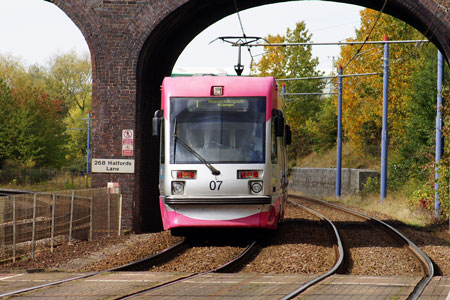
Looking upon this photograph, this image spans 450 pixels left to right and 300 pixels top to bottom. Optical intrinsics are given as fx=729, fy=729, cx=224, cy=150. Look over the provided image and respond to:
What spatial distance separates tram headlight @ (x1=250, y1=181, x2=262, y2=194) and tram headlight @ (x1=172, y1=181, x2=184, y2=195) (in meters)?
1.30

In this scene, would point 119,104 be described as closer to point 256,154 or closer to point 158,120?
point 158,120

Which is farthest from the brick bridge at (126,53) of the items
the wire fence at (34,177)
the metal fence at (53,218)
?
the wire fence at (34,177)

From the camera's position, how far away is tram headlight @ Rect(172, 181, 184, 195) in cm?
1359

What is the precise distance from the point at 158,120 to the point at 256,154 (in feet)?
6.70

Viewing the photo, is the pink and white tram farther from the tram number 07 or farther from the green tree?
the green tree

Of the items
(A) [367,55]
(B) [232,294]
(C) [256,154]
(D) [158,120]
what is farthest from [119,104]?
(A) [367,55]

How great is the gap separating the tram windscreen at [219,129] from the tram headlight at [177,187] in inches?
15.7

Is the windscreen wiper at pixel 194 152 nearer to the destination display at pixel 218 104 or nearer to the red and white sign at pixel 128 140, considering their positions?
the destination display at pixel 218 104

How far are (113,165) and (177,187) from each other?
155 inches

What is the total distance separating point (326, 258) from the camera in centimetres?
1241

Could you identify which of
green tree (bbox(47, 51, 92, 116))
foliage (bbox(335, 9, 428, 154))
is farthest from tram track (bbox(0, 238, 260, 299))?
green tree (bbox(47, 51, 92, 116))

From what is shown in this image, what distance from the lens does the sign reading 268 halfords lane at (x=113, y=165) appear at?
17094 millimetres

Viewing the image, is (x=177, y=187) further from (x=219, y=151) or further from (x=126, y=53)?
(x=126, y=53)

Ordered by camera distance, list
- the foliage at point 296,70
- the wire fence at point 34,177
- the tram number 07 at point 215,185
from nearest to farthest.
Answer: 1. the tram number 07 at point 215,185
2. the wire fence at point 34,177
3. the foliage at point 296,70
